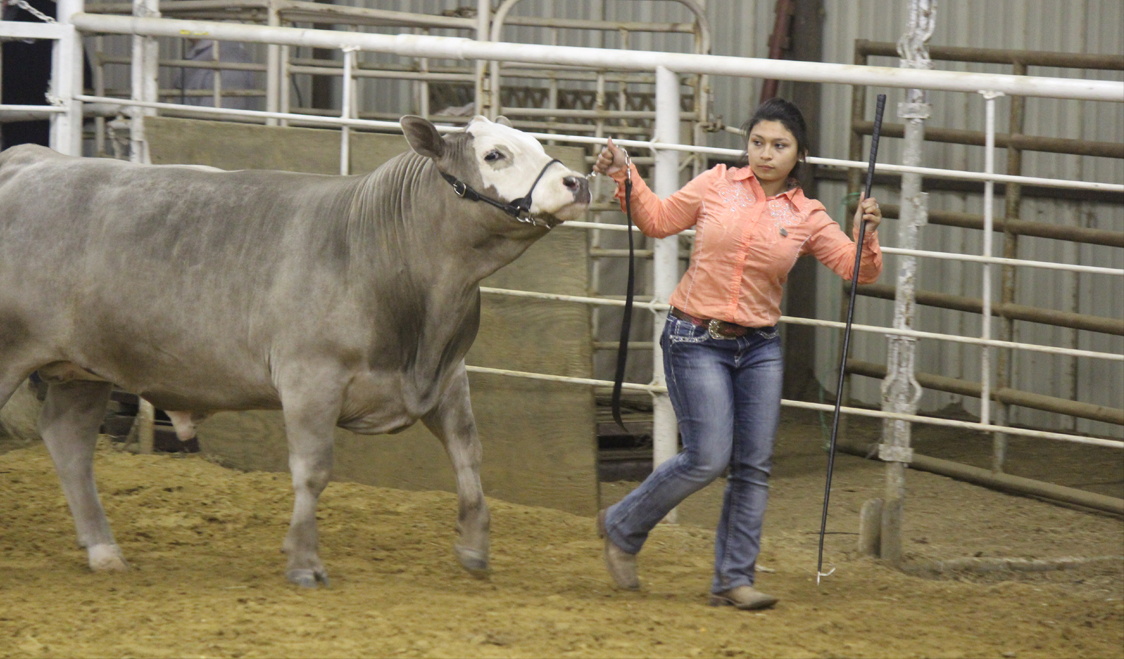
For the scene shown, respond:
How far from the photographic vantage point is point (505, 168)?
399 cm

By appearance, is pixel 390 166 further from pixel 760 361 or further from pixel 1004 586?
pixel 1004 586

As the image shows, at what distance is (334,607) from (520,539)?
1.33 metres

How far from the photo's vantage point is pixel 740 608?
13.6 feet

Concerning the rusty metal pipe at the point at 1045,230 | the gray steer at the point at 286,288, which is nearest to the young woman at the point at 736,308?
the gray steer at the point at 286,288

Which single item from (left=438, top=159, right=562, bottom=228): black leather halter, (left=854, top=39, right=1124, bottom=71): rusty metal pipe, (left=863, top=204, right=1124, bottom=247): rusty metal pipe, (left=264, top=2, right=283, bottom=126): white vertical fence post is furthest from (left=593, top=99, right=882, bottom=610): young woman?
(left=264, top=2, right=283, bottom=126): white vertical fence post

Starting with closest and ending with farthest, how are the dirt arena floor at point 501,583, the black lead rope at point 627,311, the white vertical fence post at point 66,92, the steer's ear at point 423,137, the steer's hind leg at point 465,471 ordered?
1. the dirt arena floor at point 501,583
2. the steer's ear at point 423,137
3. the black lead rope at point 627,311
4. the steer's hind leg at point 465,471
5. the white vertical fence post at point 66,92

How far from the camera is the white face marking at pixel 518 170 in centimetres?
386

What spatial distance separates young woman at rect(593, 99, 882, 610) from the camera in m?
4.03

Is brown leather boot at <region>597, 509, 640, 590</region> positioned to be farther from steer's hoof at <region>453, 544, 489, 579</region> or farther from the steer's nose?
the steer's nose

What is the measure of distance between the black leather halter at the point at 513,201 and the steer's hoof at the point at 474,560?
125 cm

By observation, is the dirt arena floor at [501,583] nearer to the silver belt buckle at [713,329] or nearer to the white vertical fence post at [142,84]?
the silver belt buckle at [713,329]

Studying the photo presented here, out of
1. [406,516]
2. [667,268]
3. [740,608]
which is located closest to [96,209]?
[406,516]

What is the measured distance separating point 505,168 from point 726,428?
1.10 meters

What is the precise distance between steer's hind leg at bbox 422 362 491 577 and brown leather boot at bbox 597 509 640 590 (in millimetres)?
439
